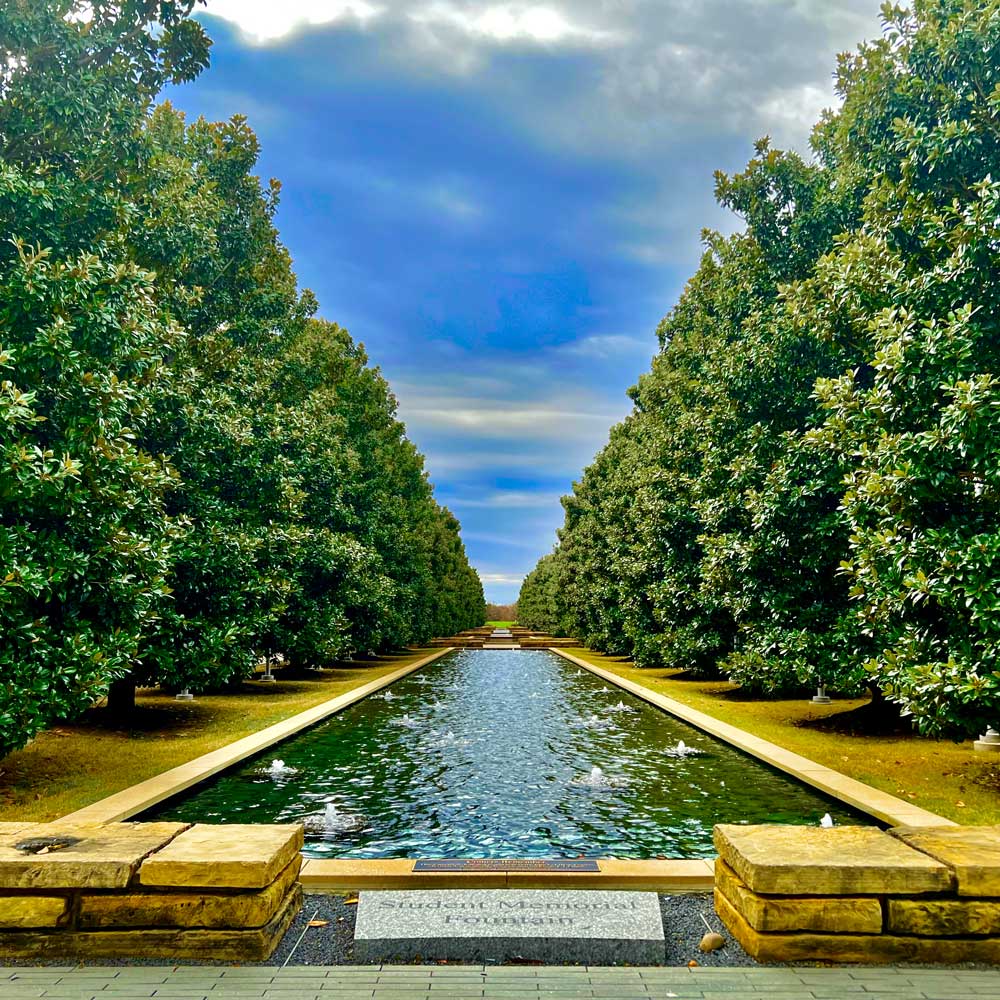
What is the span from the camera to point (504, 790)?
1156 centimetres

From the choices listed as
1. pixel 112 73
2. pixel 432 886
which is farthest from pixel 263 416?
pixel 432 886

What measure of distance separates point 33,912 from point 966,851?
641 centimetres

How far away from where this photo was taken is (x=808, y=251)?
18188mm

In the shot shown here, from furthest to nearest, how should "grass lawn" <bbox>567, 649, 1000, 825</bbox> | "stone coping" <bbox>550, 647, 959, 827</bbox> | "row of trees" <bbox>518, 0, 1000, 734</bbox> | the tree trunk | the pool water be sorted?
the tree trunk → "grass lawn" <bbox>567, 649, 1000, 825</bbox> → "row of trees" <bbox>518, 0, 1000, 734</bbox> → "stone coping" <bbox>550, 647, 959, 827</bbox> → the pool water

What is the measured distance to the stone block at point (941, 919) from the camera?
17.5ft

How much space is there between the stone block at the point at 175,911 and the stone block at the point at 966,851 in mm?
4677

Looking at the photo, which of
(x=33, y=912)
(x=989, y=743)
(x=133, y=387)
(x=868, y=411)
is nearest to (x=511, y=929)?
(x=33, y=912)

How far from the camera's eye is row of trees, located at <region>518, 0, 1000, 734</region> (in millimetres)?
9984

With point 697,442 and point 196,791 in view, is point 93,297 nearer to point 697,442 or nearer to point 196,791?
point 196,791

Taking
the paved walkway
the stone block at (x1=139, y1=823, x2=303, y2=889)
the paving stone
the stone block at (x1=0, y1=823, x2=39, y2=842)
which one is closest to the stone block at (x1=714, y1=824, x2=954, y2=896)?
the paved walkway

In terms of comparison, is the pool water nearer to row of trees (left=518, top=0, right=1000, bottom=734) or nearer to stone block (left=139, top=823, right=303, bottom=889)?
row of trees (left=518, top=0, right=1000, bottom=734)

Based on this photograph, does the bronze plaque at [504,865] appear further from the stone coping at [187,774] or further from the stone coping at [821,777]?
the stone coping at [821,777]

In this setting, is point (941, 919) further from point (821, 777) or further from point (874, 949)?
point (821, 777)

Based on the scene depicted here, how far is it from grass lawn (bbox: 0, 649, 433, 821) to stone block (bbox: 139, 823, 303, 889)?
4.97 meters
